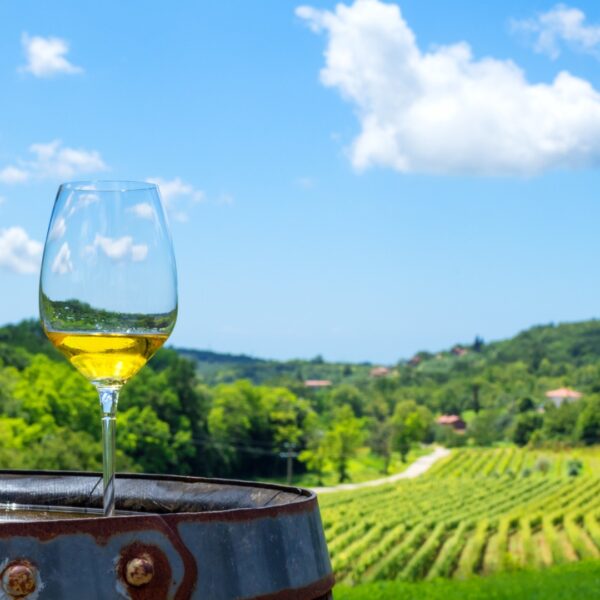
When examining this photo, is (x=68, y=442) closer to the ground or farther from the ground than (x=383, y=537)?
farther from the ground

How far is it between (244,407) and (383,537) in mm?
24542

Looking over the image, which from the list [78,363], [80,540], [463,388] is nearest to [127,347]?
[78,363]

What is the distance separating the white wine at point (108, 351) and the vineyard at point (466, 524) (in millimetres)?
28432

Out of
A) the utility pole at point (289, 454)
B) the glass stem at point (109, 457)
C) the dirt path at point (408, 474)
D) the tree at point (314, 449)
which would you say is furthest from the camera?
the tree at point (314, 449)

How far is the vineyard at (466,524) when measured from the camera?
107 ft

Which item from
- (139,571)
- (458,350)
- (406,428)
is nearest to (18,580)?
(139,571)

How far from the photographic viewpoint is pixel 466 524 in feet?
132

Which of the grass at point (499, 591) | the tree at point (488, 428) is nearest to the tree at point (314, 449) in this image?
the tree at point (488, 428)

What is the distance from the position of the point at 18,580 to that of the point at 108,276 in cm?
37

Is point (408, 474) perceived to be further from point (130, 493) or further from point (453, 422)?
point (130, 493)

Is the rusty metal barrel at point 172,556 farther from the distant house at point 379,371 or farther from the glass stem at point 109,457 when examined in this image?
the distant house at point 379,371

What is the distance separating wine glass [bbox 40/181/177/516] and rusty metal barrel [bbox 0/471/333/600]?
8.2 inches

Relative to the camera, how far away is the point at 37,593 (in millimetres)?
792

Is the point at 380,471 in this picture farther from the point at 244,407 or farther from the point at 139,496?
the point at 139,496
